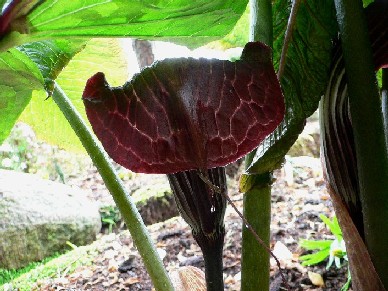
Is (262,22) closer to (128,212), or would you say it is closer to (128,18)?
(128,18)

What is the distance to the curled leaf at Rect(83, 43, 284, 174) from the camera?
0.36m

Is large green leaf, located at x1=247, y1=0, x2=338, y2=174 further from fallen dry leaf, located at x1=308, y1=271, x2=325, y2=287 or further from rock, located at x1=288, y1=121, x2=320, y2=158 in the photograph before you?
rock, located at x1=288, y1=121, x2=320, y2=158

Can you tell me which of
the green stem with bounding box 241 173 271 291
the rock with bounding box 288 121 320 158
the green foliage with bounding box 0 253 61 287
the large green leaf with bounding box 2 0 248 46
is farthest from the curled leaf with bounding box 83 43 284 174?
the rock with bounding box 288 121 320 158

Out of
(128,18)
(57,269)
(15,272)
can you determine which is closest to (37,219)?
(15,272)

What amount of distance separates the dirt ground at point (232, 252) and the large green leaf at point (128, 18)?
62cm

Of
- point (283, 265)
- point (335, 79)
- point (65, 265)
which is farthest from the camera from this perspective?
point (65, 265)

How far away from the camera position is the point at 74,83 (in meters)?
0.99

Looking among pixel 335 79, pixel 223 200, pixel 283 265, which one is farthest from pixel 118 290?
pixel 335 79

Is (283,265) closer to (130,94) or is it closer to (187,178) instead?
(187,178)

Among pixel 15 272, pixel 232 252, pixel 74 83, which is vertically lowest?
pixel 15 272

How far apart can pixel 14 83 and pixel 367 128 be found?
0.46 m

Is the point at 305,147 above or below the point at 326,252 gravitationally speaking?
above

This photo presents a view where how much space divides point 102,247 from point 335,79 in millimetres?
1335

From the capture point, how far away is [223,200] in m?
0.48
